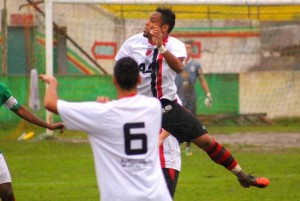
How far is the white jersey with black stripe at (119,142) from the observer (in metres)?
6.95

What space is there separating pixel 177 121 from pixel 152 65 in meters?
0.68

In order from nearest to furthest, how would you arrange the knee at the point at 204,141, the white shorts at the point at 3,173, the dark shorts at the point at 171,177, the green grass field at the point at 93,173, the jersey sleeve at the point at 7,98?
the dark shorts at the point at 171,177
the white shorts at the point at 3,173
the jersey sleeve at the point at 7,98
the knee at the point at 204,141
the green grass field at the point at 93,173

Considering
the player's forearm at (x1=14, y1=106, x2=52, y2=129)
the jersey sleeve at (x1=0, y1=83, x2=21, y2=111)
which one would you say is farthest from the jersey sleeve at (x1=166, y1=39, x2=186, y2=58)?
the jersey sleeve at (x1=0, y1=83, x2=21, y2=111)

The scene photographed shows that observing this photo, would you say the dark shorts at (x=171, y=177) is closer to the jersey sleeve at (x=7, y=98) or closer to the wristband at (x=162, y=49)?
the wristband at (x=162, y=49)

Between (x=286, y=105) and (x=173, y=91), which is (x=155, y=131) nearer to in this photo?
(x=173, y=91)

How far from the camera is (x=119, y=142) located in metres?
6.98

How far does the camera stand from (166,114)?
10.0m

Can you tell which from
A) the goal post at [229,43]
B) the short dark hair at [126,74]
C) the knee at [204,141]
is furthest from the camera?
the goal post at [229,43]

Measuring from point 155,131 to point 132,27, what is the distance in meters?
19.0

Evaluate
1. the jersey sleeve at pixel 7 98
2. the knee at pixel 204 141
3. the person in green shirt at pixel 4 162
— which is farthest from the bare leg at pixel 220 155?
the jersey sleeve at pixel 7 98

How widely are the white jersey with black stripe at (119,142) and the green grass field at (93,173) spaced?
5.99m

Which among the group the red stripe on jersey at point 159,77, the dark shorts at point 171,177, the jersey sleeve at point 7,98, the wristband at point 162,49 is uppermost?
the wristband at point 162,49

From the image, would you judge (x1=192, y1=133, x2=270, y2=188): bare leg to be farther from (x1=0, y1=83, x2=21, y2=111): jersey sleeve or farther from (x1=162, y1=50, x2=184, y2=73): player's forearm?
(x1=0, y1=83, x2=21, y2=111): jersey sleeve

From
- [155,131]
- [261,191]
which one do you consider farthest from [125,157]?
[261,191]
